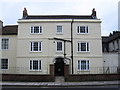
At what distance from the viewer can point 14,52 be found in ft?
111

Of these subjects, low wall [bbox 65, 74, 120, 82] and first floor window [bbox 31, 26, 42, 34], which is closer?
low wall [bbox 65, 74, 120, 82]

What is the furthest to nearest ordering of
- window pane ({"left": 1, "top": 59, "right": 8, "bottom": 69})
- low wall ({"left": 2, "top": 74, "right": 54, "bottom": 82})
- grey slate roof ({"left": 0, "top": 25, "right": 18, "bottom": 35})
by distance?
grey slate roof ({"left": 0, "top": 25, "right": 18, "bottom": 35}) < window pane ({"left": 1, "top": 59, "right": 8, "bottom": 69}) < low wall ({"left": 2, "top": 74, "right": 54, "bottom": 82})

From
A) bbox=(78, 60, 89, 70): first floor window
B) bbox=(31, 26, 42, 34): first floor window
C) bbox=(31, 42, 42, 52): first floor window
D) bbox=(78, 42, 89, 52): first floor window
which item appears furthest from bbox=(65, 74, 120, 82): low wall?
bbox=(31, 26, 42, 34): first floor window

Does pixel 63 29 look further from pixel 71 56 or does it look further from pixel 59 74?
pixel 59 74

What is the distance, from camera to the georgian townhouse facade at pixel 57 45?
32.1 metres

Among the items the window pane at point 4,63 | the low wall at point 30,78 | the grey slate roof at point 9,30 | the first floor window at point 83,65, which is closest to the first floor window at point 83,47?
the first floor window at point 83,65

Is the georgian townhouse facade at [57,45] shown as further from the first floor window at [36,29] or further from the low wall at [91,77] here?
the low wall at [91,77]

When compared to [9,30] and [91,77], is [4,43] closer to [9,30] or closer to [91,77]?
[9,30]

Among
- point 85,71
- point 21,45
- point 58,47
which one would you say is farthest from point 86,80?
point 21,45

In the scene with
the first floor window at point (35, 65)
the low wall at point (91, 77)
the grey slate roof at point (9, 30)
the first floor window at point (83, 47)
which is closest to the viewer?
the low wall at point (91, 77)

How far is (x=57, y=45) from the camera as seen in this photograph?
1277 inches

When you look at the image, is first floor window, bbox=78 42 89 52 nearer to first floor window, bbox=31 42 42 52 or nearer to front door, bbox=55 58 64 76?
front door, bbox=55 58 64 76

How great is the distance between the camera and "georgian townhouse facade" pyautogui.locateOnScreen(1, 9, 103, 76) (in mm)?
32062

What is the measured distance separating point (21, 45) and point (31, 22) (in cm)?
387
